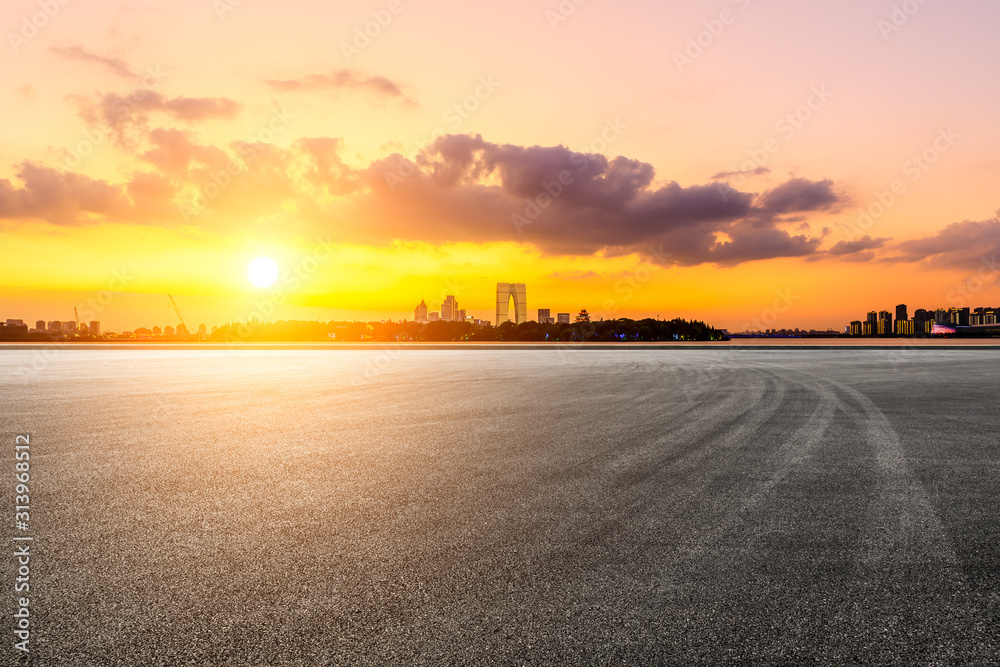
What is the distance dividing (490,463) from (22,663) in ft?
16.9

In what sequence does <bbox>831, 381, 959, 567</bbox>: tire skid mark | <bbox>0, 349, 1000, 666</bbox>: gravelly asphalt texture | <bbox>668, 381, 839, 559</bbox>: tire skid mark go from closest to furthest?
1. <bbox>0, 349, 1000, 666</bbox>: gravelly asphalt texture
2. <bbox>831, 381, 959, 567</bbox>: tire skid mark
3. <bbox>668, 381, 839, 559</bbox>: tire skid mark

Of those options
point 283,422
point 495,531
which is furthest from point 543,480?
point 283,422

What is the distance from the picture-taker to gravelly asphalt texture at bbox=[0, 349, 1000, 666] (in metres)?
3.30

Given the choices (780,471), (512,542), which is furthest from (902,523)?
(512,542)

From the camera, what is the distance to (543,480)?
6.81 metres

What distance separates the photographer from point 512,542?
15.7 feet

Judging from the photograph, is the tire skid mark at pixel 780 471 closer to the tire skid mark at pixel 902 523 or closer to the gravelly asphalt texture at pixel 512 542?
the gravelly asphalt texture at pixel 512 542

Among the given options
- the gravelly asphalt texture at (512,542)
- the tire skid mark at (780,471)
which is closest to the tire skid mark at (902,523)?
the gravelly asphalt texture at (512,542)

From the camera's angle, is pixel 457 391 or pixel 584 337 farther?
pixel 584 337

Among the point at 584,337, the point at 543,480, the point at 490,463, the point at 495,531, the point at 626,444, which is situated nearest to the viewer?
the point at 495,531

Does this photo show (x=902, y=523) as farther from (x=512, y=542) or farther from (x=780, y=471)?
(x=512, y=542)

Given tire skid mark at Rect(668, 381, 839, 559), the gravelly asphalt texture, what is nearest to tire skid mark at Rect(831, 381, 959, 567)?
the gravelly asphalt texture

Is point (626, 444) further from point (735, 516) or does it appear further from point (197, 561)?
point (197, 561)

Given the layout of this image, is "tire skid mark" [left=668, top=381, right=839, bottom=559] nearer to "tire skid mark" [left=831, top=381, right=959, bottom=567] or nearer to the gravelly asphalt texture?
the gravelly asphalt texture
